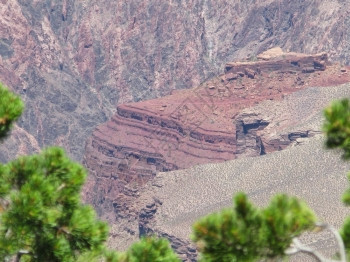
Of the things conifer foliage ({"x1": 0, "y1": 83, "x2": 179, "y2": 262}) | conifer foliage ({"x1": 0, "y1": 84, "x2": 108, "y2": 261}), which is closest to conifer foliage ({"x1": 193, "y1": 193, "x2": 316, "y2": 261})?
conifer foliage ({"x1": 0, "y1": 83, "x2": 179, "y2": 262})

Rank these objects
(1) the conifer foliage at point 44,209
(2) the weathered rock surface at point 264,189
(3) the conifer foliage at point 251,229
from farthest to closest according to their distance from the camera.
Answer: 1. (2) the weathered rock surface at point 264,189
2. (1) the conifer foliage at point 44,209
3. (3) the conifer foliage at point 251,229

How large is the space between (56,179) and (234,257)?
15.5 feet

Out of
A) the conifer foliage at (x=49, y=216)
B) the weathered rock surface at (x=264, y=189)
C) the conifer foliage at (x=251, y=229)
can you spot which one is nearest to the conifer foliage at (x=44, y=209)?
the conifer foliage at (x=49, y=216)

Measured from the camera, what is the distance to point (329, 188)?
554ft

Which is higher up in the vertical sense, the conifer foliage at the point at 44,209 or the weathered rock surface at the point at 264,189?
the weathered rock surface at the point at 264,189

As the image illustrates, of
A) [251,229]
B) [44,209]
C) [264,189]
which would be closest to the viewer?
[251,229]

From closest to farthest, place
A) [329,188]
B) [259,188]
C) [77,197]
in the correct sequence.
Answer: [77,197], [329,188], [259,188]

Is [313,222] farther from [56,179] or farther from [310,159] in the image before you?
[310,159]

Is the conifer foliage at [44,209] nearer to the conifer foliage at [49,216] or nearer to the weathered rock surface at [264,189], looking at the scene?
the conifer foliage at [49,216]

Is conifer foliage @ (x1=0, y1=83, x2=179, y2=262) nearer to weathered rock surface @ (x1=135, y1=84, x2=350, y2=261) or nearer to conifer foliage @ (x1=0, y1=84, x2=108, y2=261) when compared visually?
conifer foliage @ (x1=0, y1=84, x2=108, y2=261)

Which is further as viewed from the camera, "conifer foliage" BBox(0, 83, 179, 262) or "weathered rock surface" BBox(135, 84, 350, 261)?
"weathered rock surface" BBox(135, 84, 350, 261)

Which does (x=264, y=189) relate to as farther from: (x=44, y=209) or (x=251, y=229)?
(x=251, y=229)

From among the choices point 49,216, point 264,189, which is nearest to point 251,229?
point 49,216

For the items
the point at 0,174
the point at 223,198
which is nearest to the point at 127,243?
the point at 223,198
